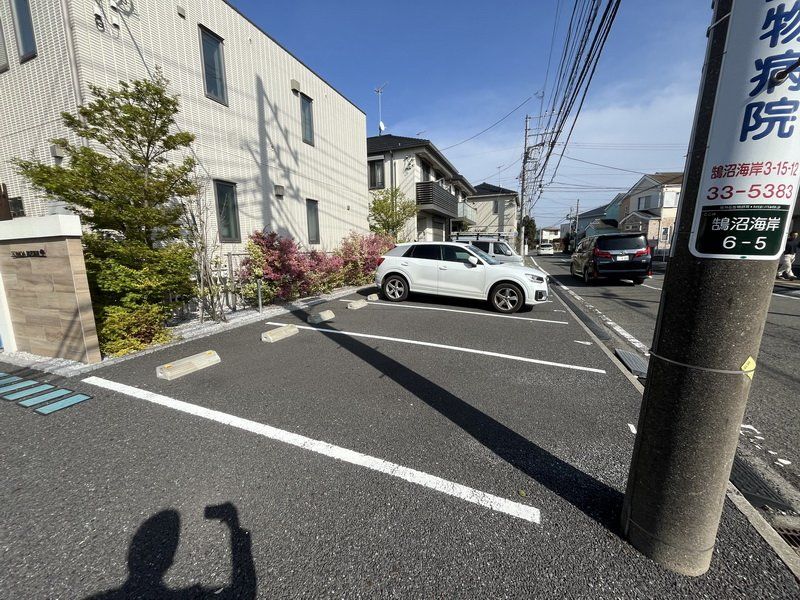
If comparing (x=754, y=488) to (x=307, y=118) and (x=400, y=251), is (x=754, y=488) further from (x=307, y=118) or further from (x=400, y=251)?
(x=307, y=118)

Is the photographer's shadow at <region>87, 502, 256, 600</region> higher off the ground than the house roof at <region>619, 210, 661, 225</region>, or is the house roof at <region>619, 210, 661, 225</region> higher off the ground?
the house roof at <region>619, 210, 661, 225</region>

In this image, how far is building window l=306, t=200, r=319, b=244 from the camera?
36.8 feet

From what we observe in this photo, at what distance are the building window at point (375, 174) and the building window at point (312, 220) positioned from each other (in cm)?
754

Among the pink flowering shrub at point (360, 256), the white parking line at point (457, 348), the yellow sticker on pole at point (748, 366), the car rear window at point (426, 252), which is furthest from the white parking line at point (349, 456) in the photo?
the pink flowering shrub at point (360, 256)

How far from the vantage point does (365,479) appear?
90.0 inches

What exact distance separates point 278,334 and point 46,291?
2881 millimetres

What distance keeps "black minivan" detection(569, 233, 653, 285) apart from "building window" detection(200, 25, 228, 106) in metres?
12.2

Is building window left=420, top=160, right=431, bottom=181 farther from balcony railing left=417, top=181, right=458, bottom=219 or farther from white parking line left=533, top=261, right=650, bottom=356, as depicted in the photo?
white parking line left=533, top=261, right=650, bottom=356

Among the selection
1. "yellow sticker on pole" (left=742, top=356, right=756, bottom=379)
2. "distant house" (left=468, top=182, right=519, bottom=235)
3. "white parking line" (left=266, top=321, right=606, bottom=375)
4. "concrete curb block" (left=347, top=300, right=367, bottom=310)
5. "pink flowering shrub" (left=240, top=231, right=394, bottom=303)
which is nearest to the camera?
"yellow sticker on pole" (left=742, top=356, right=756, bottom=379)

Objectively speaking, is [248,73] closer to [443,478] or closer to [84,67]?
[84,67]

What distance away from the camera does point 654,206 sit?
32.6 m

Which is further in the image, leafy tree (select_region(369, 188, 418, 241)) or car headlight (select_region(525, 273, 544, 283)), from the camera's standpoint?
leafy tree (select_region(369, 188, 418, 241))

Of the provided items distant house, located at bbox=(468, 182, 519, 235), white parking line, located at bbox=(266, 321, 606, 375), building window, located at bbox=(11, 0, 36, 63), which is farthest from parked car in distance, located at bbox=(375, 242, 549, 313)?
distant house, located at bbox=(468, 182, 519, 235)

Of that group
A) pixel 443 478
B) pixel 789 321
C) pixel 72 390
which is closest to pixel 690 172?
pixel 443 478
